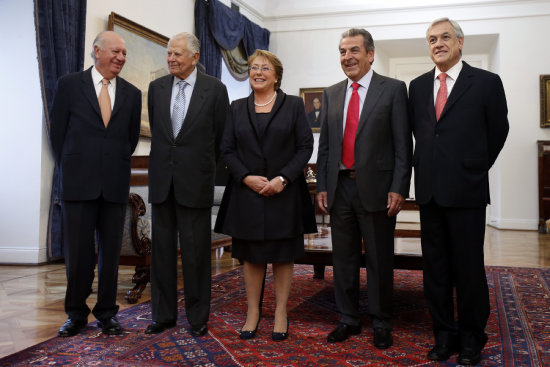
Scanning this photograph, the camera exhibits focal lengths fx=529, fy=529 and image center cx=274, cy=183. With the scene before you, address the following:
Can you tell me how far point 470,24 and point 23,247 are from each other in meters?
7.96

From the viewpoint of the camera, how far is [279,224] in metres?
2.66

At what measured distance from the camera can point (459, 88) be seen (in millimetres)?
2396

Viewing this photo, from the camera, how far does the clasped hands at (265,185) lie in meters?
2.62

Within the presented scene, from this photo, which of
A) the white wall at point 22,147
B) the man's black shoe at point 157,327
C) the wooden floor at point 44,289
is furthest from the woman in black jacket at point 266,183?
the white wall at point 22,147

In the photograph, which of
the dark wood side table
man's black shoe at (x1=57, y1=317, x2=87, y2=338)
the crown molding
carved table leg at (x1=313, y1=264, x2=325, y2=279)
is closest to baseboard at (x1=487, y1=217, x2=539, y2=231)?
the dark wood side table

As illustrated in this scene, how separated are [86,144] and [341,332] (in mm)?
1640

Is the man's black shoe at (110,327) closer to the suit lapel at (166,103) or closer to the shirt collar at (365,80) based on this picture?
the suit lapel at (166,103)

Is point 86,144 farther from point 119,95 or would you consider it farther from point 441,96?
point 441,96

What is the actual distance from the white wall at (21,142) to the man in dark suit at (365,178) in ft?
11.0

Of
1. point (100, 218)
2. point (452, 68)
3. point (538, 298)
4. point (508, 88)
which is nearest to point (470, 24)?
point (508, 88)

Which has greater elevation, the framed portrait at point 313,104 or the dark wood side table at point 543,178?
the framed portrait at point 313,104

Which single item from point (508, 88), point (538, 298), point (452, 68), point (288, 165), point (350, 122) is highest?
point (508, 88)

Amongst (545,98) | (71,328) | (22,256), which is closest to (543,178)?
(545,98)

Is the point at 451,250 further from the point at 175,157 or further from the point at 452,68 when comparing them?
the point at 175,157
